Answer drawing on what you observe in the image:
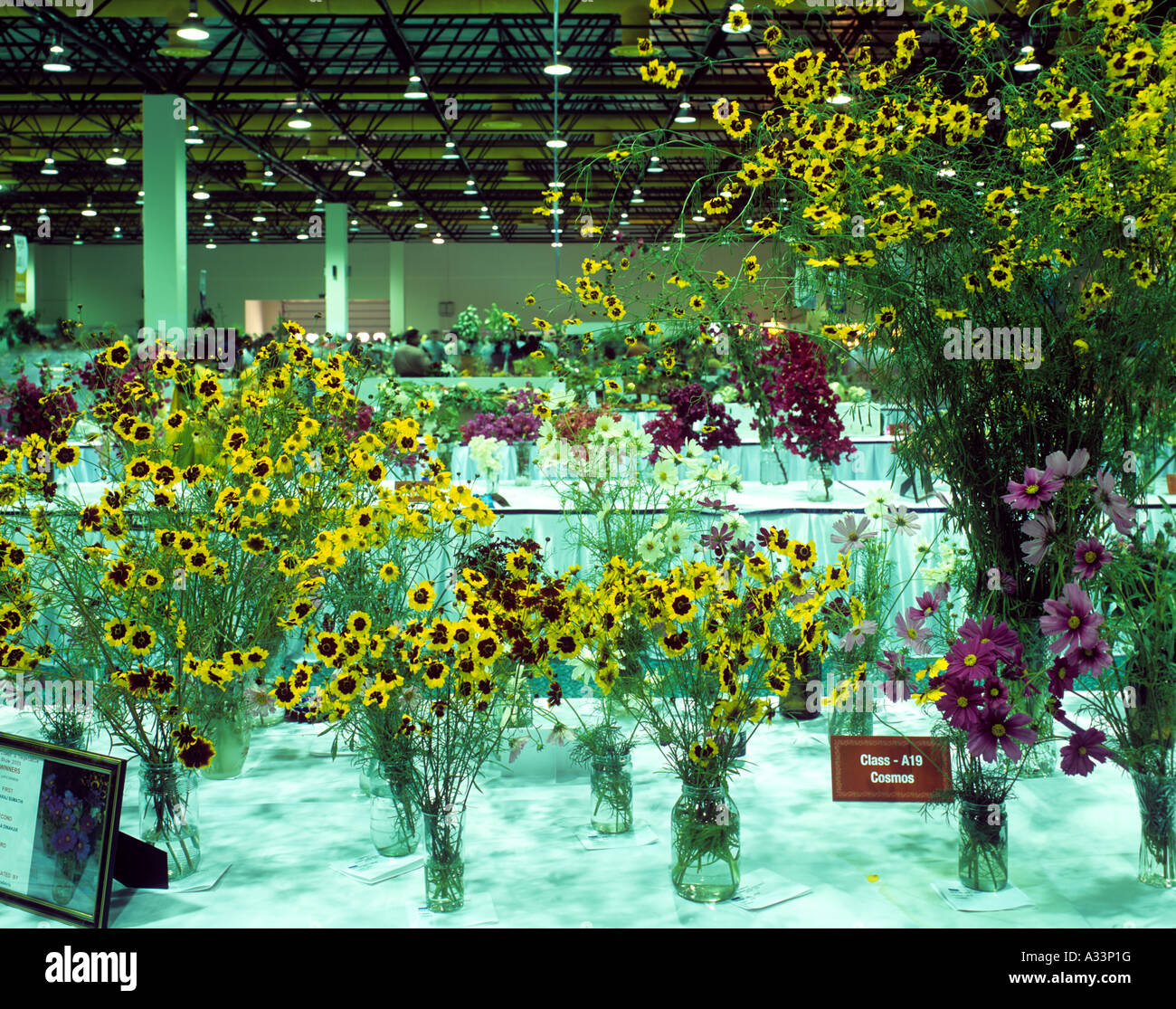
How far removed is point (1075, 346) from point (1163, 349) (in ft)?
0.31

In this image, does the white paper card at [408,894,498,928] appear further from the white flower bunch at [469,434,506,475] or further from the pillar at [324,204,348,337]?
the pillar at [324,204,348,337]

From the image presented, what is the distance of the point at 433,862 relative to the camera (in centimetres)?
104

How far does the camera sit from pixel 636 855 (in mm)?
1182

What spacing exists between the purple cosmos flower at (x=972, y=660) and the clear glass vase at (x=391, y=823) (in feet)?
1.88

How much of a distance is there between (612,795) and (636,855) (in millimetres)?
86

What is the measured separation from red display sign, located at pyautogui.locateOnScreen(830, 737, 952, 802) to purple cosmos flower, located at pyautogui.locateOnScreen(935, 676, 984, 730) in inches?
10.1

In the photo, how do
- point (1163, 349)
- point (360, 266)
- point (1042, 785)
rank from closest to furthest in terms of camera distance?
point (1163, 349) < point (1042, 785) < point (360, 266)

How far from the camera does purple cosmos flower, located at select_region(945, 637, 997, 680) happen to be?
99 centimetres

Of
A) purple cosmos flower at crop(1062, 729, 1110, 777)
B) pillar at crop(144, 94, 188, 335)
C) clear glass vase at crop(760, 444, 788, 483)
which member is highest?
pillar at crop(144, 94, 188, 335)

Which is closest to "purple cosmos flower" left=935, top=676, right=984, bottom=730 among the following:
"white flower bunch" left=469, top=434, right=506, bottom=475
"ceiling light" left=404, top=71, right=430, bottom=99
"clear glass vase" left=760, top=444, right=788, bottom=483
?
"white flower bunch" left=469, top=434, right=506, bottom=475

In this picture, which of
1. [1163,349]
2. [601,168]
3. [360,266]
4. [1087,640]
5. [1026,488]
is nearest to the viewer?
[1087,640]

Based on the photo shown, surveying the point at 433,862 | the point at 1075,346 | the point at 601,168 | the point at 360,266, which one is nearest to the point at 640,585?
the point at 433,862

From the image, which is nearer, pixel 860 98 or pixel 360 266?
pixel 860 98
